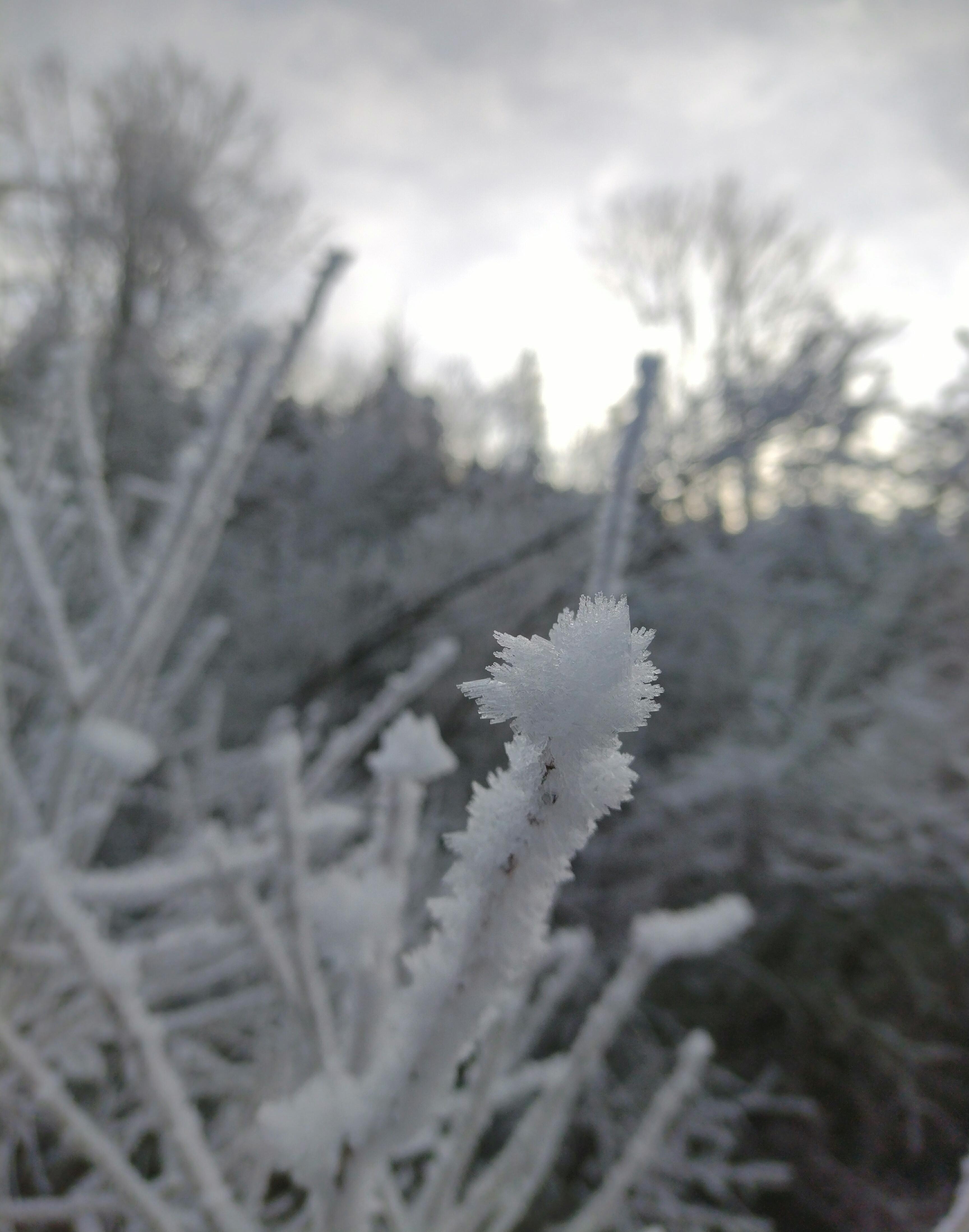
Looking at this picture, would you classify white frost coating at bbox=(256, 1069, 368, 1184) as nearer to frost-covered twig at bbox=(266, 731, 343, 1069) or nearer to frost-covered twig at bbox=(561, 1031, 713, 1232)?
frost-covered twig at bbox=(266, 731, 343, 1069)

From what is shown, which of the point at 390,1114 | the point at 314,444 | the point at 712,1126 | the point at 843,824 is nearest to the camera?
the point at 390,1114

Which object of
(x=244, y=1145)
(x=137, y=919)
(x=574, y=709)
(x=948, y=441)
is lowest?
(x=137, y=919)

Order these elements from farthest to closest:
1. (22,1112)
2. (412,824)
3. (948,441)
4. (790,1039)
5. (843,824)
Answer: (948,441)
(843,824)
(790,1039)
(22,1112)
(412,824)

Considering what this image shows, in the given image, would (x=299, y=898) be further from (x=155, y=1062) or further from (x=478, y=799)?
(x=478, y=799)

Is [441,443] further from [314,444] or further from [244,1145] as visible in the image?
[244,1145]

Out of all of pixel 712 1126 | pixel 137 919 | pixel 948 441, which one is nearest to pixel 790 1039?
pixel 712 1126

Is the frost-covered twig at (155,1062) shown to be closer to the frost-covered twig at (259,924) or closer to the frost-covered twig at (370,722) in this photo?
the frost-covered twig at (259,924)

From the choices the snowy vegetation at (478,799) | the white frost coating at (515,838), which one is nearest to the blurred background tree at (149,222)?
the snowy vegetation at (478,799)
